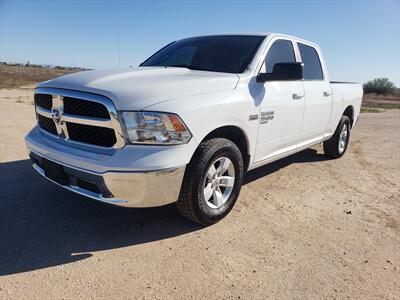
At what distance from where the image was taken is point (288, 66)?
3561 mm

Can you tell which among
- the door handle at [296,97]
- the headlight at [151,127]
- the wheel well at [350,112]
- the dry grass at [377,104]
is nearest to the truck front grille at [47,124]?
the headlight at [151,127]

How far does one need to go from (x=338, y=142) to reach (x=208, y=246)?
4.07 m

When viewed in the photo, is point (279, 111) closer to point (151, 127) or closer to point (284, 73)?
point (284, 73)

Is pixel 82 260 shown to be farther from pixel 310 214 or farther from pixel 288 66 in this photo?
pixel 288 66

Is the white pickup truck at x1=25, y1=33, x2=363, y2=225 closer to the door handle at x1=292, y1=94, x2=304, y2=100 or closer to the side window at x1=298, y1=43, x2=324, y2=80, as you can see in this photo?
the door handle at x1=292, y1=94, x2=304, y2=100

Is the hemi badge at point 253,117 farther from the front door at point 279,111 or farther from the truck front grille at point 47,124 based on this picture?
the truck front grille at point 47,124

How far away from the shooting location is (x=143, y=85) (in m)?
2.98

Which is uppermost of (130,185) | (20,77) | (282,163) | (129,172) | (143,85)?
(143,85)

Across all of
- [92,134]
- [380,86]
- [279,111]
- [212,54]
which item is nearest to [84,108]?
[92,134]

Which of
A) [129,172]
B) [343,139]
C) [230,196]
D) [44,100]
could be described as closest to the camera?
[129,172]

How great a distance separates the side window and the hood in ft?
6.04

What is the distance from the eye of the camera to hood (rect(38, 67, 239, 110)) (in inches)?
108

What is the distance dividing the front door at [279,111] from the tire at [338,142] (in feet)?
6.13

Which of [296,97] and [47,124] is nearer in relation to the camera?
[47,124]
